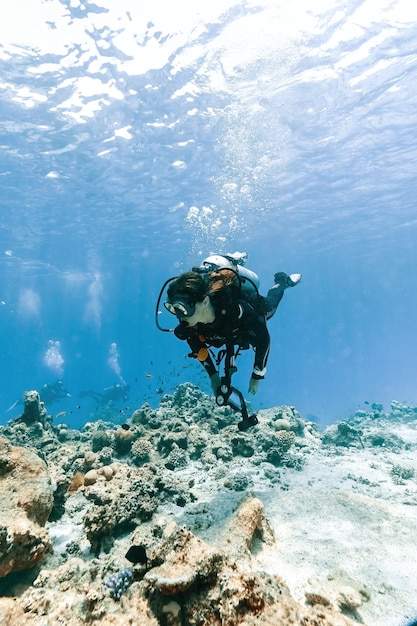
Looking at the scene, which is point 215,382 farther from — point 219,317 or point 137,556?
point 137,556

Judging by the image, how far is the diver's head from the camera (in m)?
4.91

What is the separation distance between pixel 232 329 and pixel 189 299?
92cm

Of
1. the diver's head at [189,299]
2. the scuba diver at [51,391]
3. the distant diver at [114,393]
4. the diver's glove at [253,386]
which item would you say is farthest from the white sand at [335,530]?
the distant diver at [114,393]

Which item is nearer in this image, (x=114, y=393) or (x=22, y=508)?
(x=22, y=508)

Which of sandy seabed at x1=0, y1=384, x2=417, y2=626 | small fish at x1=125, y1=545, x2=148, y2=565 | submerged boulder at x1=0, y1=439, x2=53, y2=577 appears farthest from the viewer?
→ submerged boulder at x1=0, y1=439, x2=53, y2=577

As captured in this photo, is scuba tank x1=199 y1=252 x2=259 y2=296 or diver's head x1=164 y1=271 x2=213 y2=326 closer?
diver's head x1=164 y1=271 x2=213 y2=326

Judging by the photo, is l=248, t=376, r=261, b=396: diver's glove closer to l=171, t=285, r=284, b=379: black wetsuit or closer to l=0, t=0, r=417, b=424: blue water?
l=171, t=285, r=284, b=379: black wetsuit

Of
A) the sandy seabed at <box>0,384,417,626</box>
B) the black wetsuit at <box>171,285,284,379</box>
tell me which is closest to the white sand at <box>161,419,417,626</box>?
the sandy seabed at <box>0,384,417,626</box>

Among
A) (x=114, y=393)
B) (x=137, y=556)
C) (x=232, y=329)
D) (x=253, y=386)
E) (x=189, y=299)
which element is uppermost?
(x=114, y=393)

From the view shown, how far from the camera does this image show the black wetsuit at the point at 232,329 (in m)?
5.21

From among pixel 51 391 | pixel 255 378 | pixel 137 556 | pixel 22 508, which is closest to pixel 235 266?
pixel 255 378

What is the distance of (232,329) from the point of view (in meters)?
5.38

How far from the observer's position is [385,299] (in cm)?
12306

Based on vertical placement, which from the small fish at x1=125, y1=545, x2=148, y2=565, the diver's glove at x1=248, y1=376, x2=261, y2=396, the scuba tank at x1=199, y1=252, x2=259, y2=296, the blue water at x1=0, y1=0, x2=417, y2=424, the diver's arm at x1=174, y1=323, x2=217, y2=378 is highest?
the blue water at x1=0, y1=0, x2=417, y2=424
